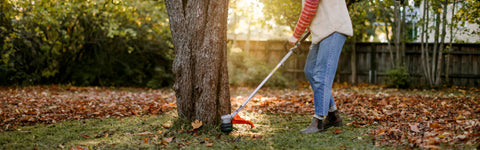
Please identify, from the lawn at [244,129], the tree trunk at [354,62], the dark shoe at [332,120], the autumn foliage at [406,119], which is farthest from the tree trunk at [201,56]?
the tree trunk at [354,62]

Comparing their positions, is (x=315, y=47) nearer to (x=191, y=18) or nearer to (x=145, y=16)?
(x=191, y=18)

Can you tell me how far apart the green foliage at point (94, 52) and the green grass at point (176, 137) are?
6290 millimetres

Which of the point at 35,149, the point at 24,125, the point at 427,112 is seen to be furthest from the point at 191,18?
the point at 427,112

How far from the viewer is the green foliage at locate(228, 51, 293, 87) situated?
10508mm

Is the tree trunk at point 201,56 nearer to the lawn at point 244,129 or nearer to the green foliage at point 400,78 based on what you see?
the lawn at point 244,129

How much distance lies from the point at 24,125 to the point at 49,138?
34.6 inches

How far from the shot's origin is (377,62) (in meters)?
12.0

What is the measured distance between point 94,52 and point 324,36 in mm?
9234

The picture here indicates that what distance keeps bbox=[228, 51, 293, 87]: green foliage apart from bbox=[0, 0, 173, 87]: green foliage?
1.92 meters

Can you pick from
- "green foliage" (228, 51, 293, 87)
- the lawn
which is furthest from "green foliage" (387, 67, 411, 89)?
the lawn

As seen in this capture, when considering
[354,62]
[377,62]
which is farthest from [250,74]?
[377,62]

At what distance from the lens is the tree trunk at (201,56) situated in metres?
3.36

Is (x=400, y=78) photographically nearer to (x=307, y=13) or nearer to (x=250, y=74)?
(x=250, y=74)

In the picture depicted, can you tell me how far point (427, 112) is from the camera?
15.0ft
